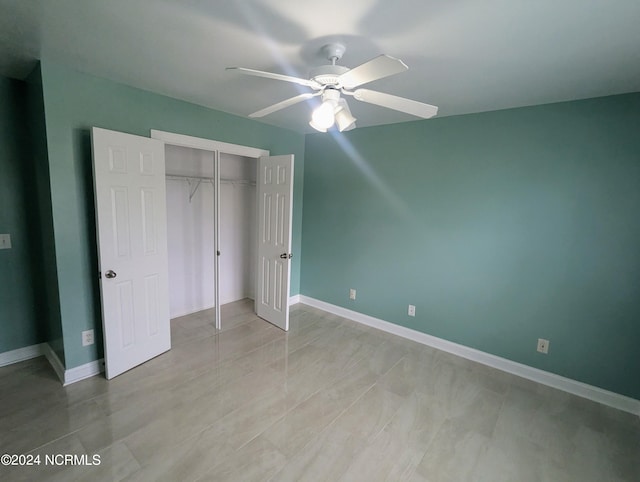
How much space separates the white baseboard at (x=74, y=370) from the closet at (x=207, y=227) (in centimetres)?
117

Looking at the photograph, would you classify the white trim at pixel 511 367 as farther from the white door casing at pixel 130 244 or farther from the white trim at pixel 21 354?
the white trim at pixel 21 354

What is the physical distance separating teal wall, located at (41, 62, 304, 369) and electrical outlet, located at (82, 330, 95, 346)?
3 centimetres

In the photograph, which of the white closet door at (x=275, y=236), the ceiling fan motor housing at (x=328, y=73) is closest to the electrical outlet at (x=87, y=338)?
the white closet door at (x=275, y=236)

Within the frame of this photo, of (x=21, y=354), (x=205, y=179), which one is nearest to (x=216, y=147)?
(x=205, y=179)

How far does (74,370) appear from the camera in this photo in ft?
7.92

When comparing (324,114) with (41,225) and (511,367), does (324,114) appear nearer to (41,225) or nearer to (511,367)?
(41,225)

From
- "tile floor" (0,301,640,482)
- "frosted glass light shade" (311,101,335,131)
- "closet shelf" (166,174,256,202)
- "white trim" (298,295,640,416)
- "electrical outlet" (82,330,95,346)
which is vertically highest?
"frosted glass light shade" (311,101,335,131)

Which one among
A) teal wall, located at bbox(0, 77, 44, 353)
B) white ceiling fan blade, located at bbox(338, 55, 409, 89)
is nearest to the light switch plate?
teal wall, located at bbox(0, 77, 44, 353)

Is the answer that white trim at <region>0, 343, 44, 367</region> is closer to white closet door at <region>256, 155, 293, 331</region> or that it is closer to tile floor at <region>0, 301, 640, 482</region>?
tile floor at <region>0, 301, 640, 482</region>

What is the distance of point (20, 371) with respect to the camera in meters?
2.53

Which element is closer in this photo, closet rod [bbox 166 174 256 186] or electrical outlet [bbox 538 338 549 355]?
electrical outlet [bbox 538 338 549 355]

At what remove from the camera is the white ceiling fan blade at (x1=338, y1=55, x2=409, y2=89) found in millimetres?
1197

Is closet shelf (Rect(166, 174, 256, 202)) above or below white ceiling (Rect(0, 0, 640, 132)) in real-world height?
below

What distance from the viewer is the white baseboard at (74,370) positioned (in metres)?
2.38
